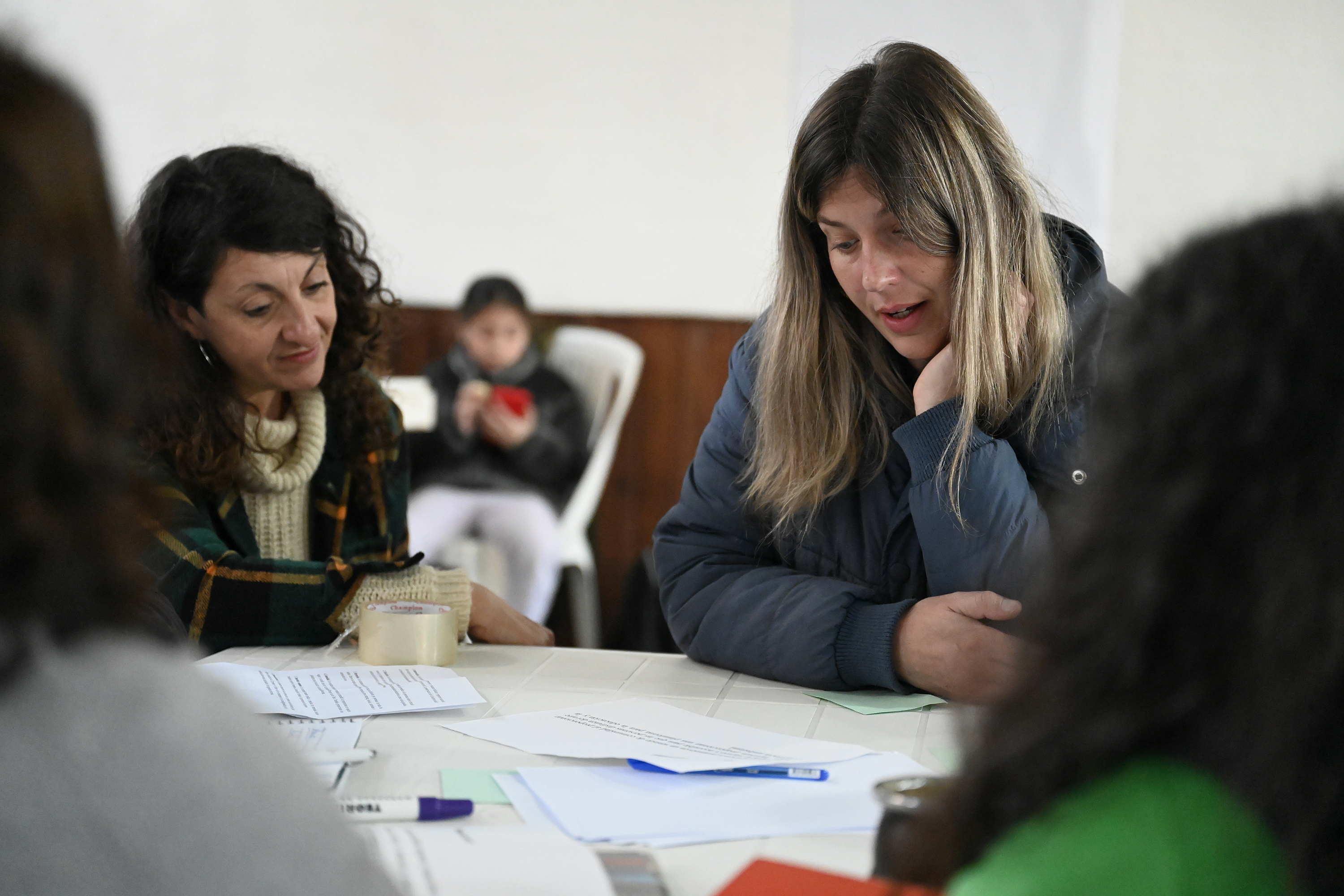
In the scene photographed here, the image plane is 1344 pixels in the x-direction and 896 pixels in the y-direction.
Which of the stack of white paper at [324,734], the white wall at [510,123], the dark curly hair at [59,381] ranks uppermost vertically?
the white wall at [510,123]

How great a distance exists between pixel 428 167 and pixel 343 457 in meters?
2.28

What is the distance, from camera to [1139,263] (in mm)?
525

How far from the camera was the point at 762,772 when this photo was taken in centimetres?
93

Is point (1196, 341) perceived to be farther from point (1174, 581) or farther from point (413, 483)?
point (413, 483)

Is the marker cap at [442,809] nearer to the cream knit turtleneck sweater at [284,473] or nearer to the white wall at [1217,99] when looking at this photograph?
the cream knit turtleneck sweater at [284,473]

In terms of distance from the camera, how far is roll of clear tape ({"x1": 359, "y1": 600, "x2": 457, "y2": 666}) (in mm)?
1261

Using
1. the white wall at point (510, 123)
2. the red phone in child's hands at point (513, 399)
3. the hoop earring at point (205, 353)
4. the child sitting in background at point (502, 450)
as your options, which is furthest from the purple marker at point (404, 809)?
the white wall at point (510, 123)

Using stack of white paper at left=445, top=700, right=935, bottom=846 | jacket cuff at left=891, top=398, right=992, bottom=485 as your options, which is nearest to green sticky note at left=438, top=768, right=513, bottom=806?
stack of white paper at left=445, top=700, right=935, bottom=846

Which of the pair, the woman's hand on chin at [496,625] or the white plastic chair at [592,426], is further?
the white plastic chair at [592,426]

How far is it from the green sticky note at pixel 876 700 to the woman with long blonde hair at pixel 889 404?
1 cm

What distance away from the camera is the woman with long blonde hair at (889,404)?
127 cm

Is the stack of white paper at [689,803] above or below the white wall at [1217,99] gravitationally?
below

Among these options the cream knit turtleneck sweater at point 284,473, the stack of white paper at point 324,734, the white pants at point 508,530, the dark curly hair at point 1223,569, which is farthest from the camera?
the white pants at point 508,530

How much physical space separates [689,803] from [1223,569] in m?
0.51
